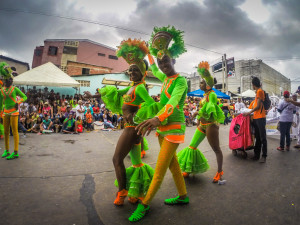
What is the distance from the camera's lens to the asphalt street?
2.22 metres

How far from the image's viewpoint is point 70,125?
9492mm

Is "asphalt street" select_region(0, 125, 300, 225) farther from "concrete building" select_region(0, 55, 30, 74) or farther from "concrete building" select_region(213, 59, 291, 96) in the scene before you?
"concrete building" select_region(213, 59, 291, 96)

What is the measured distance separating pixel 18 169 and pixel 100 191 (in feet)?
7.25

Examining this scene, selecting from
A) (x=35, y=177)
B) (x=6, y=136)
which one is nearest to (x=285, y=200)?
(x=35, y=177)

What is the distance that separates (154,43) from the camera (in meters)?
2.49

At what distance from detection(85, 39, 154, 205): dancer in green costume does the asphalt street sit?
0.25 metres

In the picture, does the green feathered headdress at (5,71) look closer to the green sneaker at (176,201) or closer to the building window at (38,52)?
the green sneaker at (176,201)

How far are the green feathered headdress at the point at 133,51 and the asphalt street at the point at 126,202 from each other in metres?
1.97

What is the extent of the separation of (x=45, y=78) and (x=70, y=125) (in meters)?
6.40

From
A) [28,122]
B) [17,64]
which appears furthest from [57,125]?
[17,64]

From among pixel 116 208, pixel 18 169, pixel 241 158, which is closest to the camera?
pixel 116 208

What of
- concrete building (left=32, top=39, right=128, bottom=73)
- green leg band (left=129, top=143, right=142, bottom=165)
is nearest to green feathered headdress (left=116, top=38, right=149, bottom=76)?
green leg band (left=129, top=143, right=142, bottom=165)

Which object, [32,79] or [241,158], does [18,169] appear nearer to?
[241,158]

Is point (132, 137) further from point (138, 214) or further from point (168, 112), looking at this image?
point (138, 214)
